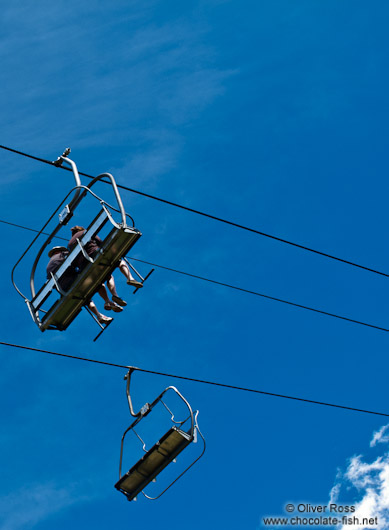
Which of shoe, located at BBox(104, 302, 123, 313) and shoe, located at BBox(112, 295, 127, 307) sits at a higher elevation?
shoe, located at BBox(112, 295, 127, 307)

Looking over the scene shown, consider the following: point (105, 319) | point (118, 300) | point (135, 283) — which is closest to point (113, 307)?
point (118, 300)

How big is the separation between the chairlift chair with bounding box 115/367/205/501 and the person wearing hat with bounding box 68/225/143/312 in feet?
3.17

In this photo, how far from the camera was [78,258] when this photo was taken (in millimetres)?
12234

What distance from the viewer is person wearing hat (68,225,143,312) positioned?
12000 millimetres

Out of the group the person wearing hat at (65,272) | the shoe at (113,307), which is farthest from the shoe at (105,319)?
the shoe at (113,307)

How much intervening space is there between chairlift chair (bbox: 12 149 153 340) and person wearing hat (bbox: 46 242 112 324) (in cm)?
4

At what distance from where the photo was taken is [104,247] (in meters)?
11.7

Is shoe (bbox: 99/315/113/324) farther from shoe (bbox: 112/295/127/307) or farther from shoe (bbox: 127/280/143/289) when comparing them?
shoe (bbox: 127/280/143/289)

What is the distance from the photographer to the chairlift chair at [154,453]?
12.7 m

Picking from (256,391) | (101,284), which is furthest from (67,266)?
(256,391)

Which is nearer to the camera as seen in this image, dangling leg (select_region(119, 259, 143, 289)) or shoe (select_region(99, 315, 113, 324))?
dangling leg (select_region(119, 259, 143, 289))

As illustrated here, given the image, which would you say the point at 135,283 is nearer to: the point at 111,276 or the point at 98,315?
the point at 111,276

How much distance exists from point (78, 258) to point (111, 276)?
50 cm

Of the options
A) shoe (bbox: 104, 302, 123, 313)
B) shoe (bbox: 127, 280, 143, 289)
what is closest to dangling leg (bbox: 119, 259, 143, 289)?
shoe (bbox: 127, 280, 143, 289)
